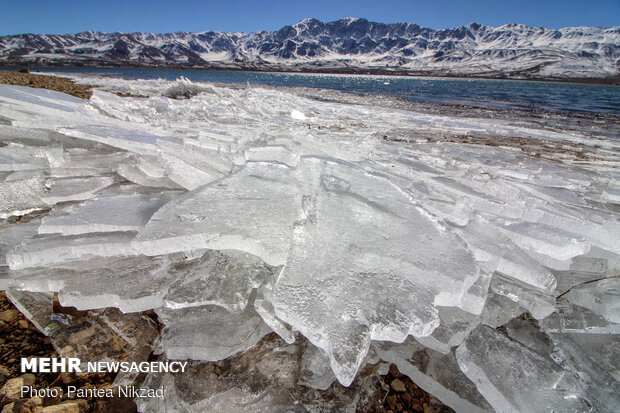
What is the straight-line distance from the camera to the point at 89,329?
134 cm

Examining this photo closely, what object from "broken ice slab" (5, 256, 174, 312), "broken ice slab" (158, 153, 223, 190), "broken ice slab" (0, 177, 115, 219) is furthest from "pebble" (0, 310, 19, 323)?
"broken ice slab" (158, 153, 223, 190)

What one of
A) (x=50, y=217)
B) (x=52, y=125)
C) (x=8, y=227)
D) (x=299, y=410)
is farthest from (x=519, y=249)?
(x=52, y=125)

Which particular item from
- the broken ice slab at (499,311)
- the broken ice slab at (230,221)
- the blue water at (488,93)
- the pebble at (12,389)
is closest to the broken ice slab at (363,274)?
the broken ice slab at (230,221)

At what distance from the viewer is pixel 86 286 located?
1334mm

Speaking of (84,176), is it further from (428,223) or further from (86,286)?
(428,223)

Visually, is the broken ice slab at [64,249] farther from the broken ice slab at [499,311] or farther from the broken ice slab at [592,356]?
the broken ice slab at [592,356]

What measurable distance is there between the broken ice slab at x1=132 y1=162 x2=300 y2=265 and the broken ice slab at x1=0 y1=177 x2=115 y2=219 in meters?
1.05

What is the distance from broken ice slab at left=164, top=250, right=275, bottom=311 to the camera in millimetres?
1247

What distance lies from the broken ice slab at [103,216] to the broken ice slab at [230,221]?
10.8 inches

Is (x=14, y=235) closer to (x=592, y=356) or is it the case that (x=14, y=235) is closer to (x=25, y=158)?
(x=25, y=158)

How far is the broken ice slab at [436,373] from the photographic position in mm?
1157

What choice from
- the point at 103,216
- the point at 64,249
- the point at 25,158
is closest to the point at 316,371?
the point at 64,249

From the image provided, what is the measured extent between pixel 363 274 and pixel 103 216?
5.17 feet

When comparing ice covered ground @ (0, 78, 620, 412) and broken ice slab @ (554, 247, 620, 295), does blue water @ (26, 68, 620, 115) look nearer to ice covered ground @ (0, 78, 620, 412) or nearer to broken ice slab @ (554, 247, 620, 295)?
broken ice slab @ (554, 247, 620, 295)
